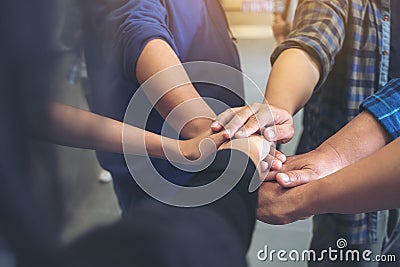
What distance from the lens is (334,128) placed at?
0.54 meters

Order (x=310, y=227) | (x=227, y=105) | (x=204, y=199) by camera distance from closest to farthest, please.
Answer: (x=204, y=199) < (x=227, y=105) < (x=310, y=227)

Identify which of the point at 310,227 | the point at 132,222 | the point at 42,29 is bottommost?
the point at 310,227

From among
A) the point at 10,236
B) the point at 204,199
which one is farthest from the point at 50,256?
the point at 204,199

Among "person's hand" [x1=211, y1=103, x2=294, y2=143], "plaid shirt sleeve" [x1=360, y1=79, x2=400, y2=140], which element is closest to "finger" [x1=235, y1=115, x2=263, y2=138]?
"person's hand" [x1=211, y1=103, x2=294, y2=143]

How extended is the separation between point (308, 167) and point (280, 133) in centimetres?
5

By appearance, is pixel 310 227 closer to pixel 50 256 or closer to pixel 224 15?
pixel 224 15

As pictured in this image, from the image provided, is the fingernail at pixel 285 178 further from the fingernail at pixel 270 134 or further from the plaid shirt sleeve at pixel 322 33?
the plaid shirt sleeve at pixel 322 33

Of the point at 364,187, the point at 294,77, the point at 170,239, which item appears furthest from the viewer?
the point at 294,77

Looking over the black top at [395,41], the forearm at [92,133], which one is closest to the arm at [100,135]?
the forearm at [92,133]

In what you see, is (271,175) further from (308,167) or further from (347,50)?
(347,50)

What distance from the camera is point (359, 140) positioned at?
1.45 ft

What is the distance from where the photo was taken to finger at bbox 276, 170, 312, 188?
42cm

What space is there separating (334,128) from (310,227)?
12cm

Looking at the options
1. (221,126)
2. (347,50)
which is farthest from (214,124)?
(347,50)
